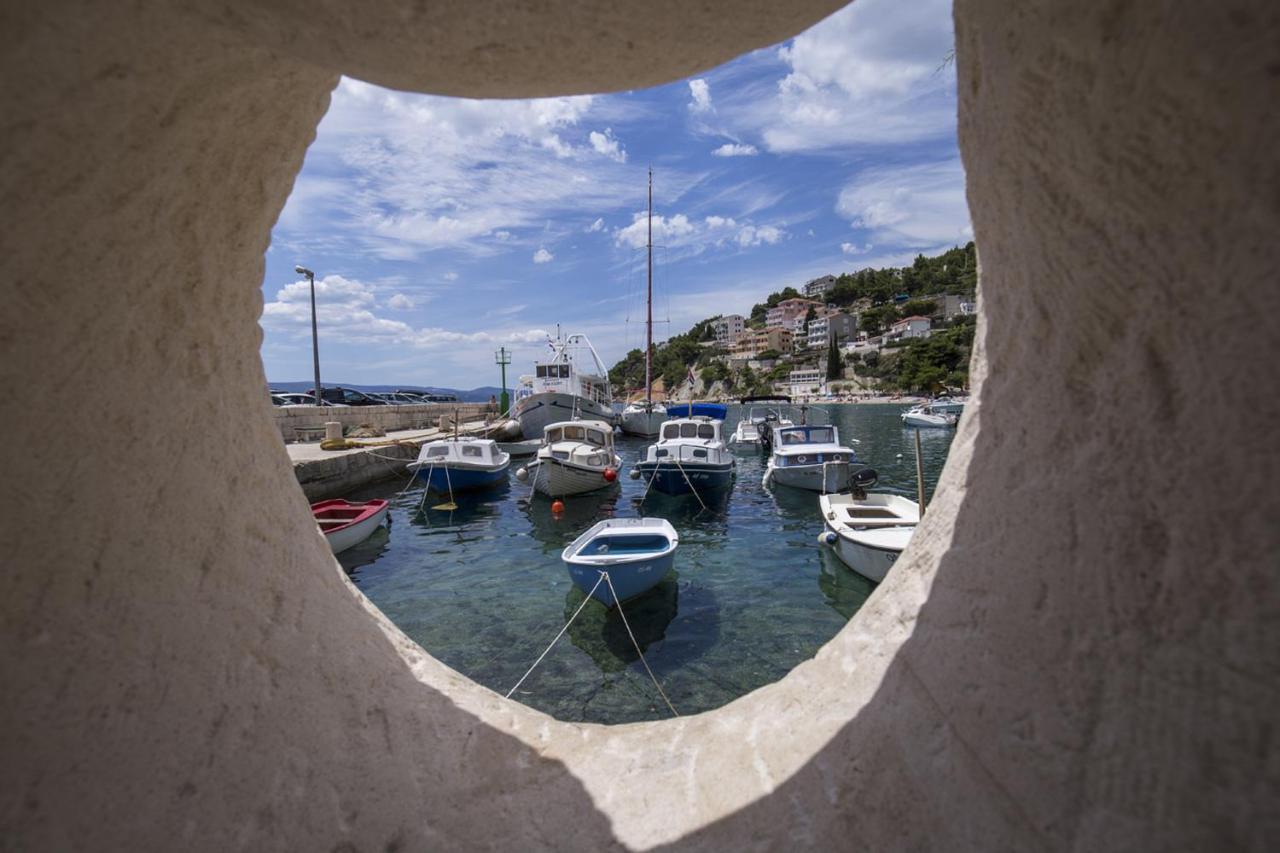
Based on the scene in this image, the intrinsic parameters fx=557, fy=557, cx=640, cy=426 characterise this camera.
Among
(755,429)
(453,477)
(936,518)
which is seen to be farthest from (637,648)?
(755,429)

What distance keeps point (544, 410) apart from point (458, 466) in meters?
13.0

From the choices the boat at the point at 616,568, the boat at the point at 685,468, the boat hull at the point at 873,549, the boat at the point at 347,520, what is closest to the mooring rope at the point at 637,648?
the boat at the point at 616,568

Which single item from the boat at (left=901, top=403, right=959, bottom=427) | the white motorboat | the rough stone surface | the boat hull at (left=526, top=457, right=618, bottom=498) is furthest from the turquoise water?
the boat at (left=901, top=403, right=959, bottom=427)

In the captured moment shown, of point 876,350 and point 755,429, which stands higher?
point 876,350

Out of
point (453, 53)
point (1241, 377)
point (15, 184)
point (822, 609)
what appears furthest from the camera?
point (822, 609)

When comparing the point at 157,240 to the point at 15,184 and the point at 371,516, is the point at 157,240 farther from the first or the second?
the point at 371,516

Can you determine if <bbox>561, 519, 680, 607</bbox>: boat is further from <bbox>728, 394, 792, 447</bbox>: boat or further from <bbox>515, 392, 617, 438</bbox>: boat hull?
<bbox>515, 392, 617, 438</bbox>: boat hull

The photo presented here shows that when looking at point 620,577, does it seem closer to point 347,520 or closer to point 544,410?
point 347,520

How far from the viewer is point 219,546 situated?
7.00 ft

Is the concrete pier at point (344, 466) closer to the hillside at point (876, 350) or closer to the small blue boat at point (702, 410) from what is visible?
the small blue boat at point (702, 410)

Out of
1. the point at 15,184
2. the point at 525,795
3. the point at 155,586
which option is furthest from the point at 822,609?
the point at 15,184

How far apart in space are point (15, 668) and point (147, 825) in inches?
24.4

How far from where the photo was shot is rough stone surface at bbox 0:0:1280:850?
47.3 inches

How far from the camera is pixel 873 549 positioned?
31.3 feet
